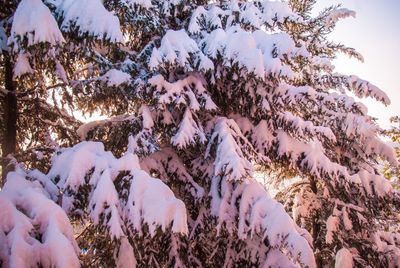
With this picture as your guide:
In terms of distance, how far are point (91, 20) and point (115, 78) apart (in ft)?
4.33

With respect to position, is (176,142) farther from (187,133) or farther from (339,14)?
(339,14)

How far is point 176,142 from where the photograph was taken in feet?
15.6

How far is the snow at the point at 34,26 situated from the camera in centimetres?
346

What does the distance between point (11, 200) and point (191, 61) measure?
10.2 ft

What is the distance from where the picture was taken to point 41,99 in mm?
5828

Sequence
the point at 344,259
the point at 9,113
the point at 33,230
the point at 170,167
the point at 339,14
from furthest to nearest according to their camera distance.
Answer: the point at 339,14, the point at 344,259, the point at 170,167, the point at 9,113, the point at 33,230

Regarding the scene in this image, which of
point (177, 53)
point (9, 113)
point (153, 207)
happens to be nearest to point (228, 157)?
point (153, 207)

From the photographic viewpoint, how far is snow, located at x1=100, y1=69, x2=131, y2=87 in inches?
203

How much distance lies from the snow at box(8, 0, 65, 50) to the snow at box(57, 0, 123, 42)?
17.2 inches

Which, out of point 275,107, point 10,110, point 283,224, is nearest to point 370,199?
point 275,107

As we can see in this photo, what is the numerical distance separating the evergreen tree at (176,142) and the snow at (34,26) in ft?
0.04

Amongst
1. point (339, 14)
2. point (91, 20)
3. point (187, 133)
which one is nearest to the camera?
point (91, 20)

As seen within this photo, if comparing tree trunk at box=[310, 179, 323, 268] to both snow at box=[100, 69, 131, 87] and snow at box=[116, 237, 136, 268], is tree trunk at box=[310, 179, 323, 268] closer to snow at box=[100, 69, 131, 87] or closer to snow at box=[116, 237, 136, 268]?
snow at box=[100, 69, 131, 87]

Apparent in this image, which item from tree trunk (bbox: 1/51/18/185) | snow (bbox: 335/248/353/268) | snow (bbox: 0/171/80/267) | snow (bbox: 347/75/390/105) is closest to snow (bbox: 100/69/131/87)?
tree trunk (bbox: 1/51/18/185)
